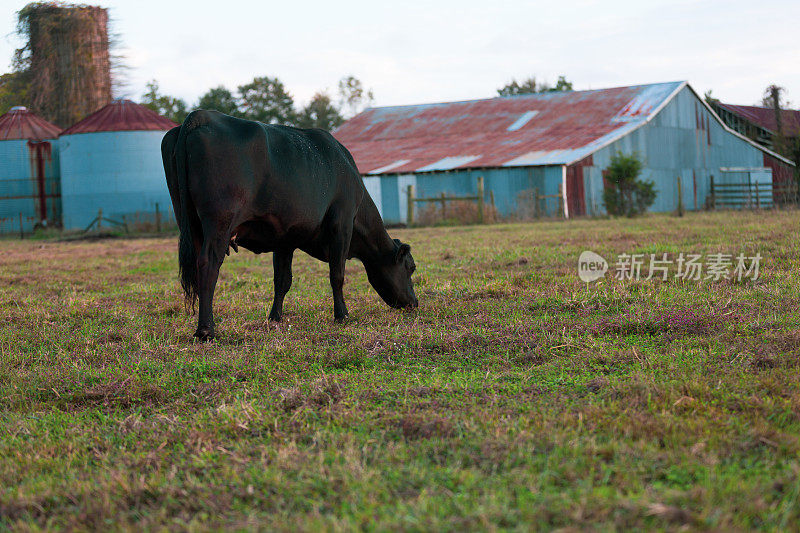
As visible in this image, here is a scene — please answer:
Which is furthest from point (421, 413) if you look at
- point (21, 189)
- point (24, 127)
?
point (24, 127)

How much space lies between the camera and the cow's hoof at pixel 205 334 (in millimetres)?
5938

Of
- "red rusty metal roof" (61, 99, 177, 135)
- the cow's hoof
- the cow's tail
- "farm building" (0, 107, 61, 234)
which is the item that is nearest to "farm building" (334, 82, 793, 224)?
"red rusty metal roof" (61, 99, 177, 135)

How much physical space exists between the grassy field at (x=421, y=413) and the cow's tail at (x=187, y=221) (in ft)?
1.62

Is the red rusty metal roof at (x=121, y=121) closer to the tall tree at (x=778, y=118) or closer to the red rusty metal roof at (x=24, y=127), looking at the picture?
the red rusty metal roof at (x=24, y=127)

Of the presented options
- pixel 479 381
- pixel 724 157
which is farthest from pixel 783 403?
pixel 724 157

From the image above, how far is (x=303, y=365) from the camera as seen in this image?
4980 millimetres

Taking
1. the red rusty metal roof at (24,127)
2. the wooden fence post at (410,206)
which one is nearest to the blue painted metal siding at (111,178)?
the red rusty metal roof at (24,127)

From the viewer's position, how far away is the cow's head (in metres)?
7.41

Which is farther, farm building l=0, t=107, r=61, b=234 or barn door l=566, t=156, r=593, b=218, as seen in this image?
farm building l=0, t=107, r=61, b=234

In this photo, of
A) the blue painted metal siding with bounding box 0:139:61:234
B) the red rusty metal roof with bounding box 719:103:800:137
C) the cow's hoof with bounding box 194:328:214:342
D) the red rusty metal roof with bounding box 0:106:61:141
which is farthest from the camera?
the red rusty metal roof with bounding box 719:103:800:137

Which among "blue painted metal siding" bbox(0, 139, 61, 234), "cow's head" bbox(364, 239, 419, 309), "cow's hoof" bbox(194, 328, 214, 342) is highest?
"blue painted metal siding" bbox(0, 139, 61, 234)

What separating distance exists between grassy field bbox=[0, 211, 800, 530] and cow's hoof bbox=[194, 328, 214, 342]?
0.16 meters

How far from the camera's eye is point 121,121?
32.5 m

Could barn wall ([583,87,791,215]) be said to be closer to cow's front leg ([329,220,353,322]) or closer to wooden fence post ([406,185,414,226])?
wooden fence post ([406,185,414,226])
